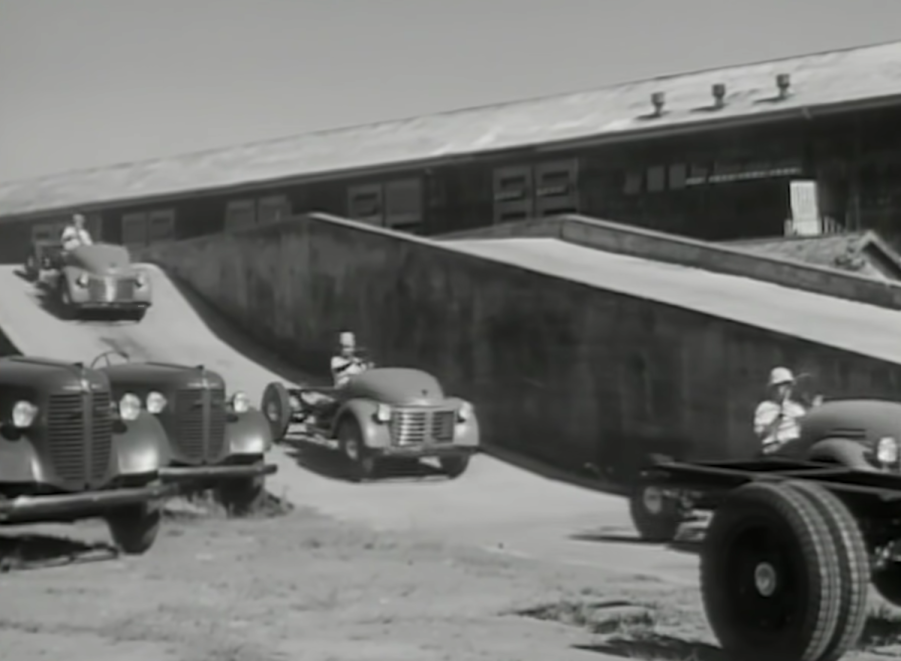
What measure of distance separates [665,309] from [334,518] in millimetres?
1233

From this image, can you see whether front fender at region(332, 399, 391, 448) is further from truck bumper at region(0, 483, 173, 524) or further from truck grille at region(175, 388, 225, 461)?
truck bumper at region(0, 483, 173, 524)

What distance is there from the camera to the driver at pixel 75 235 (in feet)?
16.4

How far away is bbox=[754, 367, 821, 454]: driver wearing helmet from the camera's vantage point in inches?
175

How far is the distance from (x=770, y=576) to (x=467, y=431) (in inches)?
45.3

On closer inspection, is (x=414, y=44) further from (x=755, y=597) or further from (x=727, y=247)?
(x=755, y=597)

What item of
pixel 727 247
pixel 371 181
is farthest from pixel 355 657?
pixel 727 247

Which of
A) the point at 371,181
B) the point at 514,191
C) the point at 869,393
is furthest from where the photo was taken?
the point at 514,191

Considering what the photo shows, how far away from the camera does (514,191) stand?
5.74 m

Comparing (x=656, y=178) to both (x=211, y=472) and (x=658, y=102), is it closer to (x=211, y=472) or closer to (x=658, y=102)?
(x=658, y=102)

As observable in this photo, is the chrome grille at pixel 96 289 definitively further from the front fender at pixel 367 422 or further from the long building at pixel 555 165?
the front fender at pixel 367 422

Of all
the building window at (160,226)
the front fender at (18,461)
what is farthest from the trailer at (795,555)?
the front fender at (18,461)

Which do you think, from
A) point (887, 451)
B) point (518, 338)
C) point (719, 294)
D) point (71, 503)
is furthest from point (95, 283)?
point (887, 451)

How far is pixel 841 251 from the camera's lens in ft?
17.8

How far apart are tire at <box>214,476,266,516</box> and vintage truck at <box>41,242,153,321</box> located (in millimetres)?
638
